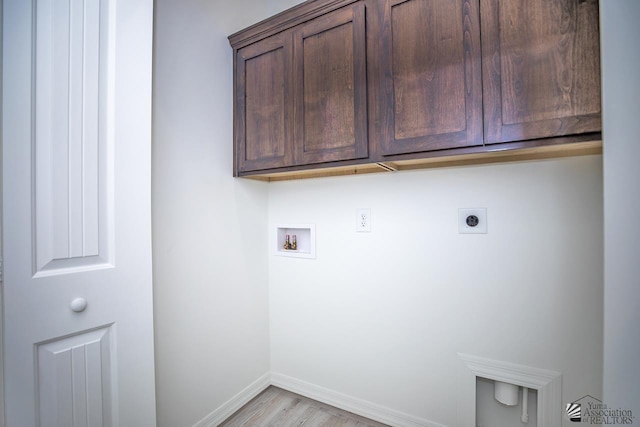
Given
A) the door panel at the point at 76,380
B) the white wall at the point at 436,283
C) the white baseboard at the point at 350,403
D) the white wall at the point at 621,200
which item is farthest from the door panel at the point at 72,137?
the white wall at the point at 621,200

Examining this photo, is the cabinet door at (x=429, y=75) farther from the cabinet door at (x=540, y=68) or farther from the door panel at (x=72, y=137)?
the door panel at (x=72, y=137)

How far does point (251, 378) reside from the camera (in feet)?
6.13

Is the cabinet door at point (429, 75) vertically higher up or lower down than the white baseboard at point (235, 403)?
higher up

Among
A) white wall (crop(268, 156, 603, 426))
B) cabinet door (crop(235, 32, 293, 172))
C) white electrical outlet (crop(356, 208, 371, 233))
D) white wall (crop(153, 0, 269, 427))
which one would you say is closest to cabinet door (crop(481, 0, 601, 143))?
white wall (crop(268, 156, 603, 426))

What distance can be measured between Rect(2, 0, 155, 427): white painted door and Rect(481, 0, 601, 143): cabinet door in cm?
141

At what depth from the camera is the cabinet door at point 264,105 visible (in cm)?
154

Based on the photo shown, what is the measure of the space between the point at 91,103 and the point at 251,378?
1.77 m

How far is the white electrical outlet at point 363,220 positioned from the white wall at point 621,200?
1006 millimetres

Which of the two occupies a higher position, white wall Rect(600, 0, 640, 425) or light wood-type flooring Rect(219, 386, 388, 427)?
white wall Rect(600, 0, 640, 425)

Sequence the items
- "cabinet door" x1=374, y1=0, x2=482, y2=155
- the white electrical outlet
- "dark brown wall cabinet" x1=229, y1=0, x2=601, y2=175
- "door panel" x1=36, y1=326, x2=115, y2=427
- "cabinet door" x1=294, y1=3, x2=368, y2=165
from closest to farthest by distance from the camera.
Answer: "door panel" x1=36, y1=326, x2=115, y2=427
"dark brown wall cabinet" x1=229, y1=0, x2=601, y2=175
"cabinet door" x1=374, y1=0, x2=482, y2=155
"cabinet door" x1=294, y1=3, x2=368, y2=165
the white electrical outlet

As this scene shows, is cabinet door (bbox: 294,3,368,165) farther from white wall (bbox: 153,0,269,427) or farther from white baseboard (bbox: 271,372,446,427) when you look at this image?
white baseboard (bbox: 271,372,446,427)

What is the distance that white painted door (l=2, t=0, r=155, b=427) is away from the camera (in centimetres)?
86

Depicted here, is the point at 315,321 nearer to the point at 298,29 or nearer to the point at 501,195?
the point at 501,195

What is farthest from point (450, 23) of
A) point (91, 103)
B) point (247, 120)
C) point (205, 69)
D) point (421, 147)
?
point (91, 103)
